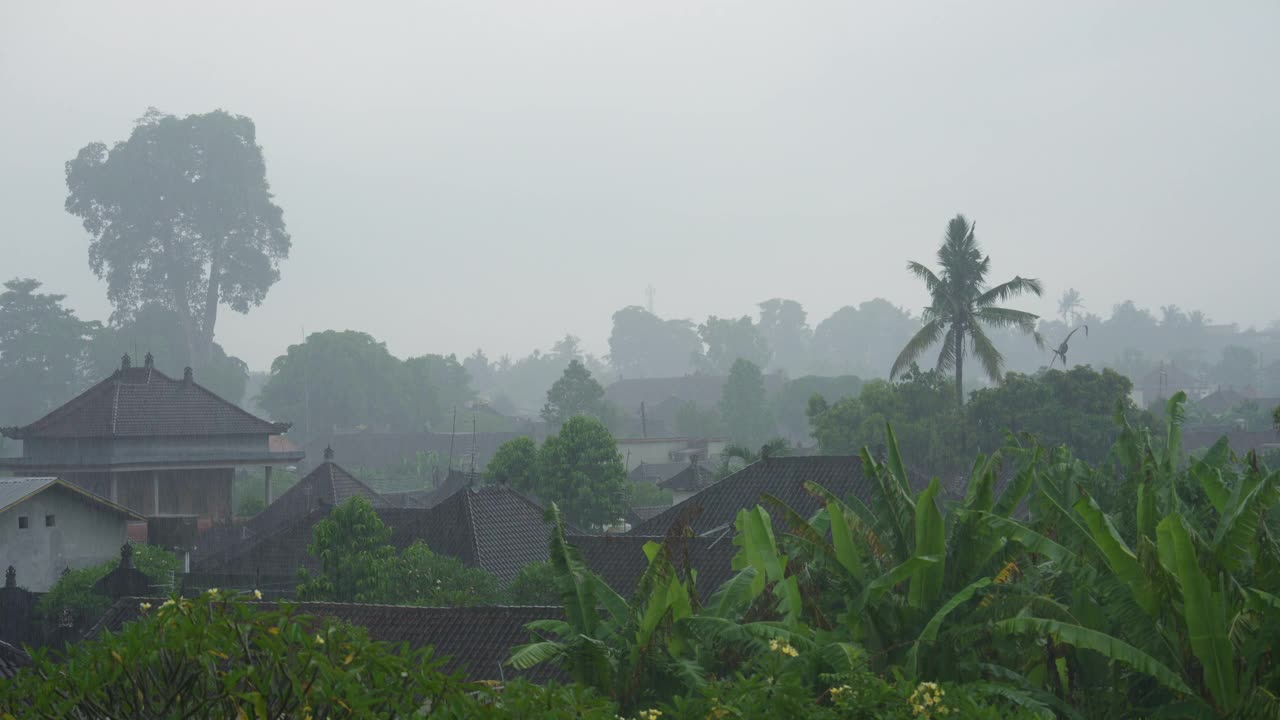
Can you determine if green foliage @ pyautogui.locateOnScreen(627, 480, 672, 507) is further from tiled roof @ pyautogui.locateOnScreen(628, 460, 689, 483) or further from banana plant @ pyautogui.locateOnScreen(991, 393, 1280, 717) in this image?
banana plant @ pyautogui.locateOnScreen(991, 393, 1280, 717)

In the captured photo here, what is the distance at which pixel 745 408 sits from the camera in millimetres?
95688

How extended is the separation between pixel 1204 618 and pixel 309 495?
120 feet

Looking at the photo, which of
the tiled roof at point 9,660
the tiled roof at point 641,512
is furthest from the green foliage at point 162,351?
the tiled roof at point 9,660

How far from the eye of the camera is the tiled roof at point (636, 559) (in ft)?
81.9

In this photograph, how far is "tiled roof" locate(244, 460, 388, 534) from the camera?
139 feet

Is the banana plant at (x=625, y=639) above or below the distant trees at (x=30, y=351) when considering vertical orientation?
below

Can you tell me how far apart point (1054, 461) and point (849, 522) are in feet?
15.7

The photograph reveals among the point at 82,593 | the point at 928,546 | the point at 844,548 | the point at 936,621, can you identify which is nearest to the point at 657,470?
the point at 82,593

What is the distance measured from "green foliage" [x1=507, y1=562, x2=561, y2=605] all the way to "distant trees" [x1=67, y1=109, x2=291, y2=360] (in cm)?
8424

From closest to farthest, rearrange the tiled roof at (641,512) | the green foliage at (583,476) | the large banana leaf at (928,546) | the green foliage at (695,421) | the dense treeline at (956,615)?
the dense treeline at (956,615), the large banana leaf at (928,546), the green foliage at (583,476), the tiled roof at (641,512), the green foliage at (695,421)

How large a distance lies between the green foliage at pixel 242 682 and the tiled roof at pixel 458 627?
1271 cm

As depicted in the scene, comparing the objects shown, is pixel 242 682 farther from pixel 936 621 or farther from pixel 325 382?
pixel 325 382

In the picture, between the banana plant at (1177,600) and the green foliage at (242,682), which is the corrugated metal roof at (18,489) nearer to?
the banana plant at (1177,600)

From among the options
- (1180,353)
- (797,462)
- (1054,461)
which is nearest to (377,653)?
(1054,461)
